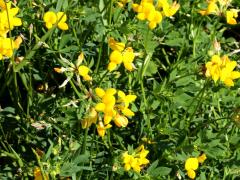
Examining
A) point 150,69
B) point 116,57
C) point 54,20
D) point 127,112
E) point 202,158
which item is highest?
point 54,20

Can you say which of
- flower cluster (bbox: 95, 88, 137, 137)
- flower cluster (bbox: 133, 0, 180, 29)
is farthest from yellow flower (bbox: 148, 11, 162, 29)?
flower cluster (bbox: 95, 88, 137, 137)

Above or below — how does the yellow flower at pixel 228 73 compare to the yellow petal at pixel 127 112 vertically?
above

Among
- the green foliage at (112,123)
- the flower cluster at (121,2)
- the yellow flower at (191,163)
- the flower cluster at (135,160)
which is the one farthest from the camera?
the flower cluster at (121,2)

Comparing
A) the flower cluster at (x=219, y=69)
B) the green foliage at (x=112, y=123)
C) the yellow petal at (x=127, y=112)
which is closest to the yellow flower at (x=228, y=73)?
the flower cluster at (x=219, y=69)

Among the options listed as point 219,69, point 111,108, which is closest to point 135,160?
point 111,108

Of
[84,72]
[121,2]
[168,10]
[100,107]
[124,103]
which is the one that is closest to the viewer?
[100,107]

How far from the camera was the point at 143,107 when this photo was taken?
2.47 m

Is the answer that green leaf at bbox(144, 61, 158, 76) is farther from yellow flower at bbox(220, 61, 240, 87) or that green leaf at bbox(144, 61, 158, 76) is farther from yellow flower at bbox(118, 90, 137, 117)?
yellow flower at bbox(118, 90, 137, 117)

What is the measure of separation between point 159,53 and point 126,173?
87 centimetres

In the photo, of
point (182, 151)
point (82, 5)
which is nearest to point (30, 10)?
point (82, 5)

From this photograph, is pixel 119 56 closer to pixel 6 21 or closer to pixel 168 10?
pixel 168 10

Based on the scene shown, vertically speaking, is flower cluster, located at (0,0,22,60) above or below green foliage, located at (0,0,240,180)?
above

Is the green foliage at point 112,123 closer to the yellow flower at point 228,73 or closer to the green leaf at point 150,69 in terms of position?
the green leaf at point 150,69

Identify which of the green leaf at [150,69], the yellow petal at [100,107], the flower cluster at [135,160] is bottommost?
the flower cluster at [135,160]
